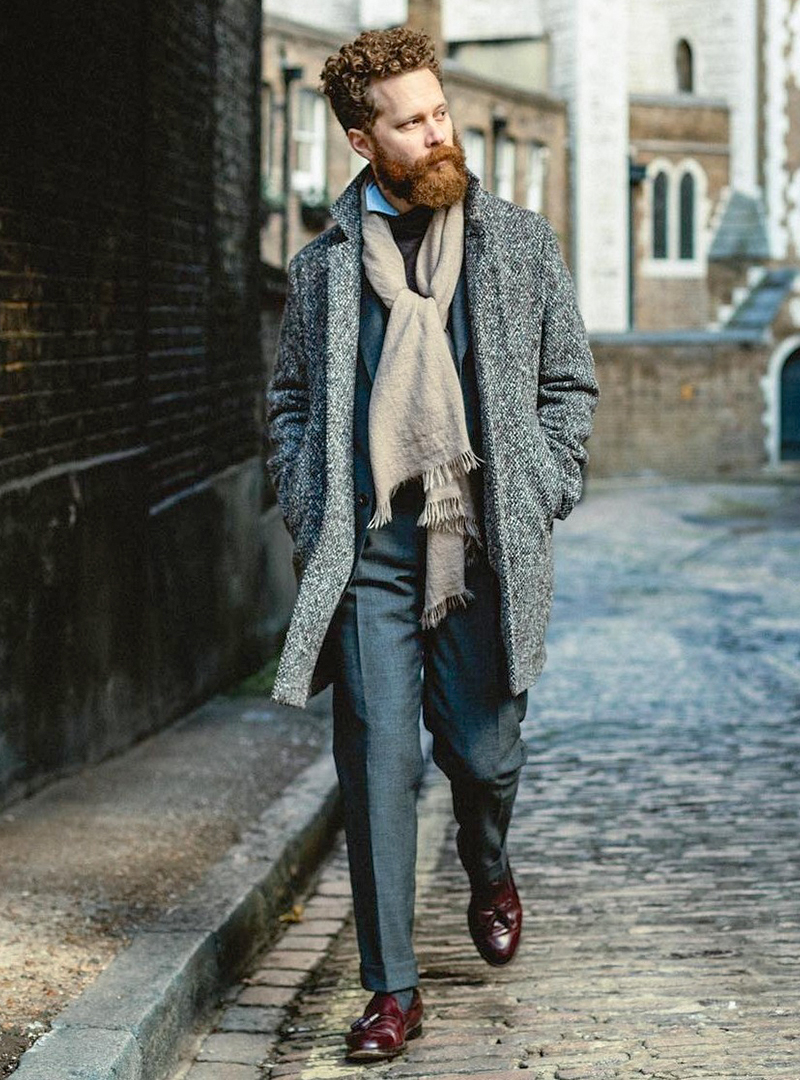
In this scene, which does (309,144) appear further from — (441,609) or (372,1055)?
(372,1055)

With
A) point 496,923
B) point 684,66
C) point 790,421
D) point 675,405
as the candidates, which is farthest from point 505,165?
→ point 496,923

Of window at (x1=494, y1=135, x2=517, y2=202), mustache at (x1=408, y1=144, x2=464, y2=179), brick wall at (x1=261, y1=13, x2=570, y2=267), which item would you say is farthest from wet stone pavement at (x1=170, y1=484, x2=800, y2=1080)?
window at (x1=494, y1=135, x2=517, y2=202)

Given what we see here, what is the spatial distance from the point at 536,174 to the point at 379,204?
37567mm

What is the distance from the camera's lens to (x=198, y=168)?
8.84 meters

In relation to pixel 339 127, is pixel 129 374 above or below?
below

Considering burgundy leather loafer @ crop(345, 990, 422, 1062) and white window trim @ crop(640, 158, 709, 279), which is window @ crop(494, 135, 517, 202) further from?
burgundy leather loafer @ crop(345, 990, 422, 1062)

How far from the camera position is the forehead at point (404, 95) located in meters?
3.81

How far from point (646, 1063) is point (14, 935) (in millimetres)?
1689

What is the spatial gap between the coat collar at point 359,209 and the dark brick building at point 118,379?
2236 mm

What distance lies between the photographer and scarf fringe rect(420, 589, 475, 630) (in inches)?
153

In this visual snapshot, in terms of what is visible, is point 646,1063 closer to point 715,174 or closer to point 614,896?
point 614,896

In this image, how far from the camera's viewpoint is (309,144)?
103 ft

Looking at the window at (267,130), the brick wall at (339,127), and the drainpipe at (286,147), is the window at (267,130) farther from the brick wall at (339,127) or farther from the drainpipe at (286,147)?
the drainpipe at (286,147)

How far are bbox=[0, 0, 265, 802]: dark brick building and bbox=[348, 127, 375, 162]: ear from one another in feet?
7.47
